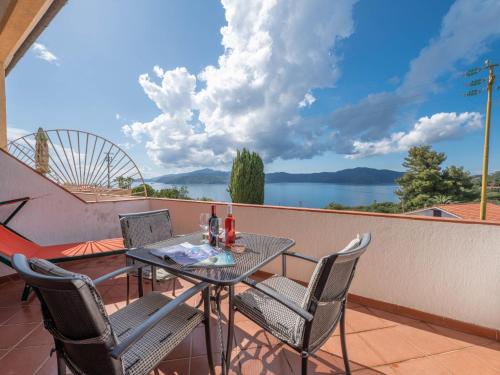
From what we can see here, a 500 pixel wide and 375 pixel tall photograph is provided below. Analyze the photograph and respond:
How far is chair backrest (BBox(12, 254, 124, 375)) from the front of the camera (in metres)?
0.64

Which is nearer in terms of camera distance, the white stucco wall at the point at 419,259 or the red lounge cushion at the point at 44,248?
the white stucco wall at the point at 419,259

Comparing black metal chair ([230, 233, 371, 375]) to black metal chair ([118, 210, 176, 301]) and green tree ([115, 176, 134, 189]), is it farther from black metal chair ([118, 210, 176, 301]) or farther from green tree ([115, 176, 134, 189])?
green tree ([115, 176, 134, 189])

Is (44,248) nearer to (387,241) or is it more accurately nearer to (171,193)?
(387,241)

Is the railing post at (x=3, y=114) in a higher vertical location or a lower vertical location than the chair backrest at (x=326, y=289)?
higher

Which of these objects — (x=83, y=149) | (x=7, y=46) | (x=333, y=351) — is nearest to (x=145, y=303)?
(x=333, y=351)

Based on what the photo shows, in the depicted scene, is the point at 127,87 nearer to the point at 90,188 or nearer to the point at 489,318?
the point at 90,188

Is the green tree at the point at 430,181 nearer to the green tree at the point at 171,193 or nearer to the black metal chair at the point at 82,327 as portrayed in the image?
the green tree at the point at 171,193

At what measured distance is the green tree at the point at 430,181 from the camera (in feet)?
63.6

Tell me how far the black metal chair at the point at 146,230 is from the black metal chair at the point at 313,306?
2.89 ft

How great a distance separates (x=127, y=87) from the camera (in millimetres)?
6172

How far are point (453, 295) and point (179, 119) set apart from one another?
8836mm

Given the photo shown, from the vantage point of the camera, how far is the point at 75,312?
2.23ft

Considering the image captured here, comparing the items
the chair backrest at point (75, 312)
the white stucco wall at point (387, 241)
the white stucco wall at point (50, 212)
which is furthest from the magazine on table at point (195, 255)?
the white stucco wall at point (50, 212)

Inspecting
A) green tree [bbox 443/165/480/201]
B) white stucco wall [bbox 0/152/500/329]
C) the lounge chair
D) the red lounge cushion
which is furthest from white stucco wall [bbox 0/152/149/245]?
green tree [bbox 443/165/480/201]
